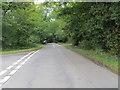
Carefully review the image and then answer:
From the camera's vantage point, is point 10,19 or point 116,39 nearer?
point 116,39

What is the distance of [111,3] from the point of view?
7453 millimetres

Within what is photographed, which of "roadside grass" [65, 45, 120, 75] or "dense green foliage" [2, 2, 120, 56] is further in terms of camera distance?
"dense green foliage" [2, 2, 120, 56]

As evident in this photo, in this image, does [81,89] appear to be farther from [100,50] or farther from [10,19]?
[10,19]

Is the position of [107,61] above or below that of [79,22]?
below

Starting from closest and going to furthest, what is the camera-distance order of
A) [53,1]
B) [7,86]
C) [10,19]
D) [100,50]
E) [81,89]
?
[81,89] < [7,86] < [100,50] < [53,1] < [10,19]

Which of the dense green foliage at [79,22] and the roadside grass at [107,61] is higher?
the dense green foliage at [79,22]

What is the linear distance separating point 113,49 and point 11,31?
15.3 metres

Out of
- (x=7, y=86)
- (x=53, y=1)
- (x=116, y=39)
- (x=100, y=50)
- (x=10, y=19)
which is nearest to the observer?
(x=7, y=86)

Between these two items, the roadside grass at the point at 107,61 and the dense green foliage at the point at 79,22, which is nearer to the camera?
the roadside grass at the point at 107,61

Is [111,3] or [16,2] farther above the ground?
[16,2]

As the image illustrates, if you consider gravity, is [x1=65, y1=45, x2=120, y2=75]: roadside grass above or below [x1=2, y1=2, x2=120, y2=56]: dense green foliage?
below

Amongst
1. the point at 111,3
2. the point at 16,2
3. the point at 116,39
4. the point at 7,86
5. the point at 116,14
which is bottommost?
the point at 7,86

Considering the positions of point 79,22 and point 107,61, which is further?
point 79,22

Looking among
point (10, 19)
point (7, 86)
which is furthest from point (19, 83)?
point (10, 19)
